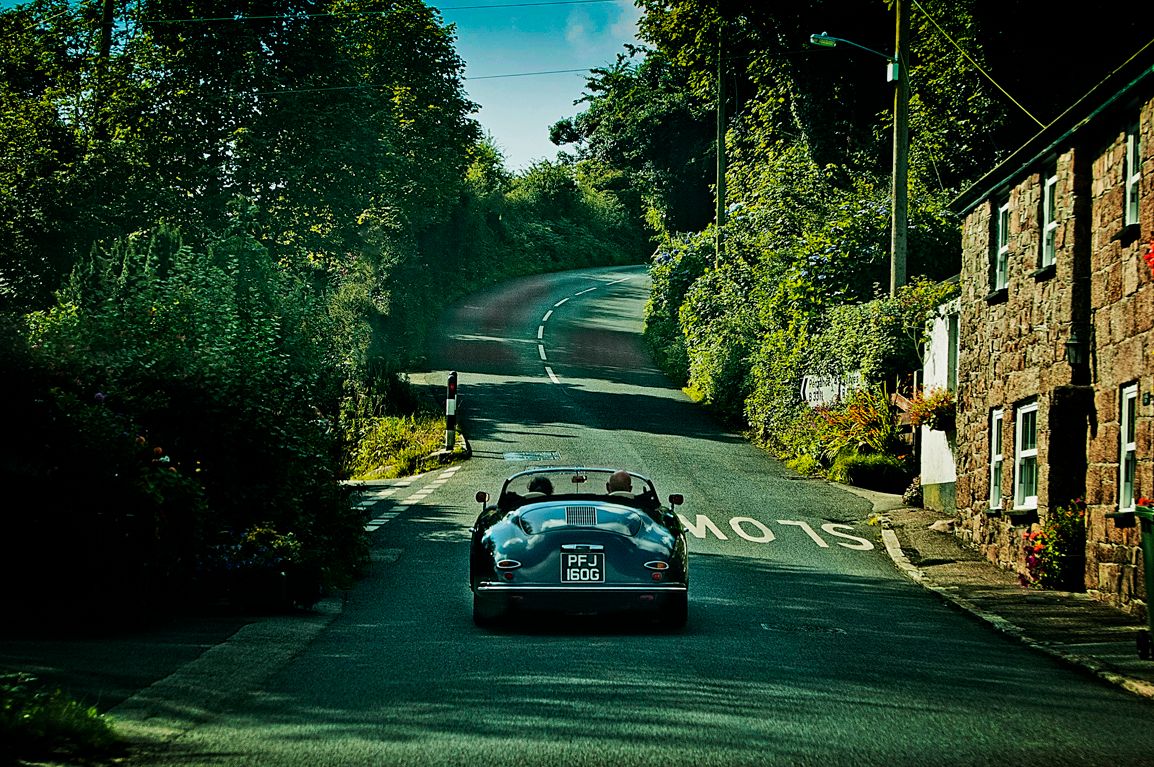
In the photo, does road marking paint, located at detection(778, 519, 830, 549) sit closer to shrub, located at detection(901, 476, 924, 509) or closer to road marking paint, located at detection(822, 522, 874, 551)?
road marking paint, located at detection(822, 522, 874, 551)

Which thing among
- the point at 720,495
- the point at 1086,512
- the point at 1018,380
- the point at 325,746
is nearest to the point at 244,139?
the point at 720,495

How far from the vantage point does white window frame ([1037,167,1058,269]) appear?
16969 millimetres

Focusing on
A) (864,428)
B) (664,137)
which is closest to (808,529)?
(864,428)

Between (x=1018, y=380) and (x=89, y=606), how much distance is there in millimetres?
11844

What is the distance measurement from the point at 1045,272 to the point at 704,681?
Answer: 9741mm

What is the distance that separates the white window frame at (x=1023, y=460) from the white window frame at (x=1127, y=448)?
Result: 2907mm

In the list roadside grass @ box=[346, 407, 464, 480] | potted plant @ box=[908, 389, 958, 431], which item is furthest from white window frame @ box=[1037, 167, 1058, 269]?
roadside grass @ box=[346, 407, 464, 480]

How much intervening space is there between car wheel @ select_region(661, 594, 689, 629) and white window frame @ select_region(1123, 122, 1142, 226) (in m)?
6.48

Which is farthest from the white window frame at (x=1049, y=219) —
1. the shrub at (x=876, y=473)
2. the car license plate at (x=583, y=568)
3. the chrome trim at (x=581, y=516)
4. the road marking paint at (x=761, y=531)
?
the shrub at (x=876, y=473)

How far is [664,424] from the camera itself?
32.5 metres

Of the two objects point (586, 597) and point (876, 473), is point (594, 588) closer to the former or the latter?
point (586, 597)

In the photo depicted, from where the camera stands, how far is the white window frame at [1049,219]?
16969 millimetres

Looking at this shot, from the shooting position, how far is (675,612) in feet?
38.7

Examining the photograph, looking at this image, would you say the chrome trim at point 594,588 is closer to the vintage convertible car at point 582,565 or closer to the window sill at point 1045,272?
the vintage convertible car at point 582,565
